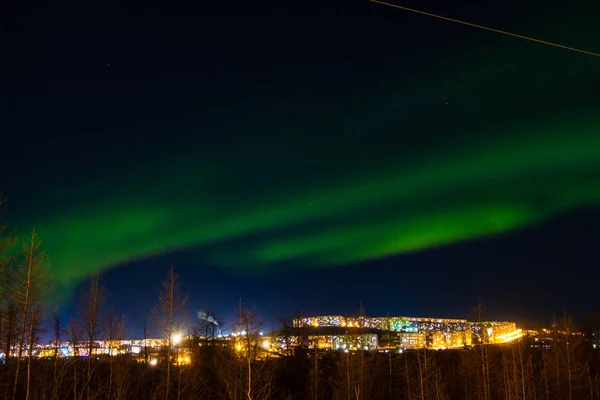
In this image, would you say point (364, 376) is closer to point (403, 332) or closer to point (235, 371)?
point (235, 371)

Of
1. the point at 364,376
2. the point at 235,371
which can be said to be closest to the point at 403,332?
the point at 364,376

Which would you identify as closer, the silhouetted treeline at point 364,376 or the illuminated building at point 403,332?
the silhouetted treeline at point 364,376

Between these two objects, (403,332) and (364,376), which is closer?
(364,376)

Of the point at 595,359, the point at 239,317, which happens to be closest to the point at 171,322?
the point at 239,317

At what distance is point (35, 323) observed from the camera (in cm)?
1533

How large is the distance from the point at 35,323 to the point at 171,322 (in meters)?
6.14

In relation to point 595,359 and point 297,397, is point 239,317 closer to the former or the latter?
point 297,397

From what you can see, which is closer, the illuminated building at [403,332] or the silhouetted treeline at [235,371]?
the silhouetted treeline at [235,371]

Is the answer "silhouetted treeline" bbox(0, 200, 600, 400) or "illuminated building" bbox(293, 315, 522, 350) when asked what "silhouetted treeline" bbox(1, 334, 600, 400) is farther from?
"illuminated building" bbox(293, 315, 522, 350)

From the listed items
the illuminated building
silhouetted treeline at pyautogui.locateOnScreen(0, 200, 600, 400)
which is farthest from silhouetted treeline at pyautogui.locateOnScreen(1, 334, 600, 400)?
the illuminated building

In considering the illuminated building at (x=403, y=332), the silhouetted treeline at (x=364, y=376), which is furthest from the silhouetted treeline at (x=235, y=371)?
the illuminated building at (x=403, y=332)

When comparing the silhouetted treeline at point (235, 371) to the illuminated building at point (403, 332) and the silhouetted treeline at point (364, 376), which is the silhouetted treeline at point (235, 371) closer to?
the silhouetted treeline at point (364, 376)

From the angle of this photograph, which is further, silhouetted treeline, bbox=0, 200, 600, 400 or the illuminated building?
the illuminated building

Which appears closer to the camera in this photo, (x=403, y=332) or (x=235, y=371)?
(x=235, y=371)
